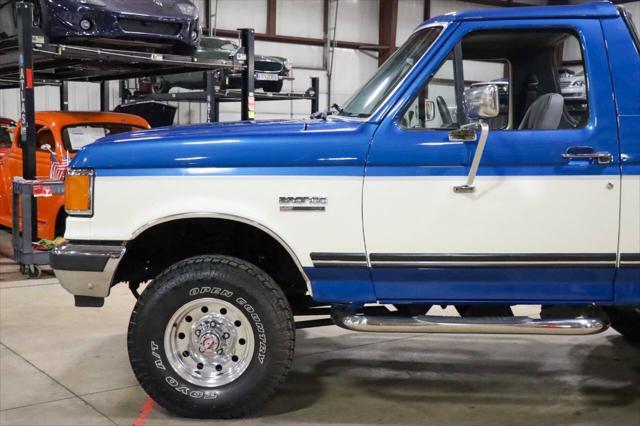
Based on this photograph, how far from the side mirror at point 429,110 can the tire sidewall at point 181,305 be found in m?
1.25

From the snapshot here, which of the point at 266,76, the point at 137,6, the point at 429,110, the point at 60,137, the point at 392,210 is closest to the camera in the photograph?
the point at 392,210

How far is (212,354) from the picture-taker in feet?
13.2

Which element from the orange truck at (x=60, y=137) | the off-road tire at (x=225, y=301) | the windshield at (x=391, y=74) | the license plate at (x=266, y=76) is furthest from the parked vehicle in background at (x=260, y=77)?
the off-road tire at (x=225, y=301)

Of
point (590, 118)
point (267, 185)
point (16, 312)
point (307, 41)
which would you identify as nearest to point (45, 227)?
point (16, 312)

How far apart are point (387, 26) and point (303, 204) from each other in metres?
19.5

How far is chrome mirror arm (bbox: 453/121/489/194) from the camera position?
3621 millimetres

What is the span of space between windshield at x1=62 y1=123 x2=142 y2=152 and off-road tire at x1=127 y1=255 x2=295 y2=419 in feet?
17.3

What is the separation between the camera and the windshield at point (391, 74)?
155 inches

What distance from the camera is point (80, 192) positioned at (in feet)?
13.1

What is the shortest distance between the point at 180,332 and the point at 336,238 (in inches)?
38.9

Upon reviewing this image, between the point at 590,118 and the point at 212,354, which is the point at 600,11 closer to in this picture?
the point at 590,118

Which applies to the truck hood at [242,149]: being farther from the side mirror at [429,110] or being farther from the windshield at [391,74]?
the side mirror at [429,110]

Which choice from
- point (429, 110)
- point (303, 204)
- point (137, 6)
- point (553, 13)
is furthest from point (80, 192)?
point (137, 6)

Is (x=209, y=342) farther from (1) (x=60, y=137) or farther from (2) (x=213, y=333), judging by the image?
(1) (x=60, y=137)
